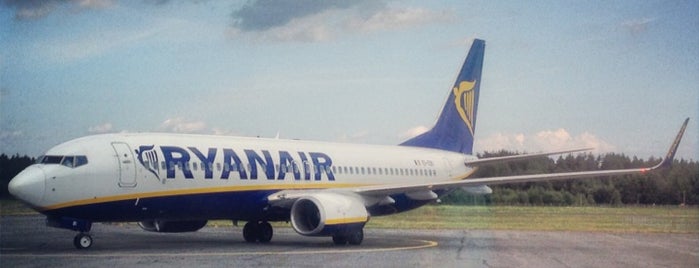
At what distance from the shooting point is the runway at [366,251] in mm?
18844

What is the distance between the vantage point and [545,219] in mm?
46000

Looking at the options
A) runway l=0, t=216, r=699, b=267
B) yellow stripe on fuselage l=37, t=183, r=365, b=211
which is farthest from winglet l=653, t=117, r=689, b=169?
yellow stripe on fuselage l=37, t=183, r=365, b=211

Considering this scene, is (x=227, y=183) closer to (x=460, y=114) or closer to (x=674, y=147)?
(x=674, y=147)

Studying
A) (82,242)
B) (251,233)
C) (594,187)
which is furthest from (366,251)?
(594,187)

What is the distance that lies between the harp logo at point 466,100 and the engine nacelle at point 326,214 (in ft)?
38.6

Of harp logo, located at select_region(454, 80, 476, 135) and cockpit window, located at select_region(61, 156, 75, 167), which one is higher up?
harp logo, located at select_region(454, 80, 476, 135)

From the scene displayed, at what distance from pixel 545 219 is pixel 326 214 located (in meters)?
24.0

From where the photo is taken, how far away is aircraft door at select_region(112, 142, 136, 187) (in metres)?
22.5

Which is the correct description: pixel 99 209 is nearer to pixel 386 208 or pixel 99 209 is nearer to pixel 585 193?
pixel 386 208

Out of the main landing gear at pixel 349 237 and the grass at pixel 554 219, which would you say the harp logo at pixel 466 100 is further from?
the main landing gear at pixel 349 237

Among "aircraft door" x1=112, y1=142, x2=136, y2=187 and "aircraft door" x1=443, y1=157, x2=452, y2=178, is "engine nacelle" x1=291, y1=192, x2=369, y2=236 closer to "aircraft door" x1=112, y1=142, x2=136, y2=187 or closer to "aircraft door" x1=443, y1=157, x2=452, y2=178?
"aircraft door" x1=112, y1=142, x2=136, y2=187

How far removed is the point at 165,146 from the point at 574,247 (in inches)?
467

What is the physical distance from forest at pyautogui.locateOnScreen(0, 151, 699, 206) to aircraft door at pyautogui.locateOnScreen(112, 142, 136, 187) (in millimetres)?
29919

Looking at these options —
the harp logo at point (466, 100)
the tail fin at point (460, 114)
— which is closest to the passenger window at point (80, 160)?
the tail fin at point (460, 114)
